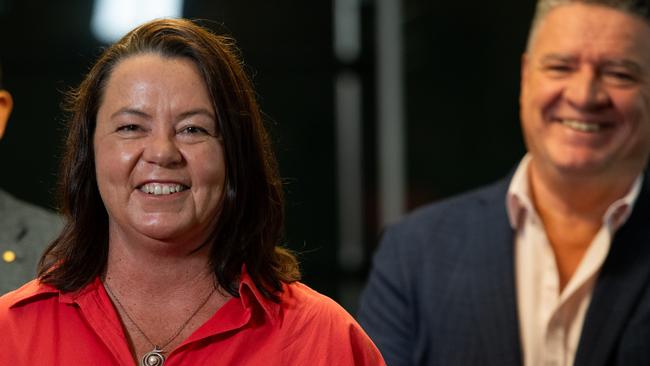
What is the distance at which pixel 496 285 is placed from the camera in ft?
9.09

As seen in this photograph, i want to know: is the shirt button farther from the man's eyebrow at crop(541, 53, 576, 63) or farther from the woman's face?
the man's eyebrow at crop(541, 53, 576, 63)

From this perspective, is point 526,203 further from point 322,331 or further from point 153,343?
point 153,343

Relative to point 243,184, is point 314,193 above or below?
below

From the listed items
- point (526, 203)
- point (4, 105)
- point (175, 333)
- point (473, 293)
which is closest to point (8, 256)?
point (4, 105)

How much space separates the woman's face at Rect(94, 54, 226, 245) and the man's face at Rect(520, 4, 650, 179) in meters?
1.07

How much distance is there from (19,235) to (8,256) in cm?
7

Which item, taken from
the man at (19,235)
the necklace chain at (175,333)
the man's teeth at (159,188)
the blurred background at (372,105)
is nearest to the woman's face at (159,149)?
the man's teeth at (159,188)

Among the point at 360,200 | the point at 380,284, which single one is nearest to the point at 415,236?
the point at 380,284

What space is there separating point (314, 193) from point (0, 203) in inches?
80.2

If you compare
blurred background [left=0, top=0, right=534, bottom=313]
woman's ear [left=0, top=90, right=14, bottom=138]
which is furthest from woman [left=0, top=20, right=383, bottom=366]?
blurred background [left=0, top=0, right=534, bottom=313]

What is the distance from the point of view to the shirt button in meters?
2.36

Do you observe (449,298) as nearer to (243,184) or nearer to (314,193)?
(243,184)

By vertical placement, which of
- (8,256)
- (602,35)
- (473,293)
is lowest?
(473,293)

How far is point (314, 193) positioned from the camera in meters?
4.43
